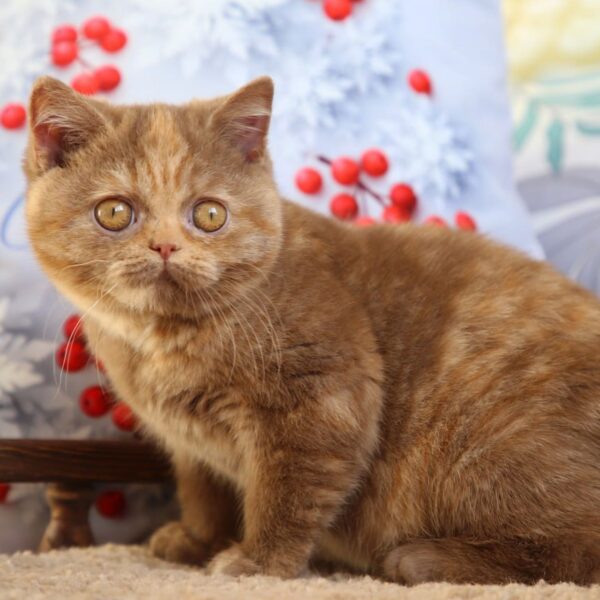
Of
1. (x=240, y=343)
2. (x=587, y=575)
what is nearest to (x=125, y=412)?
(x=240, y=343)

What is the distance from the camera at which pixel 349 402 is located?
1.36 meters

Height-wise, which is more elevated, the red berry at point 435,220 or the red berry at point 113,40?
the red berry at point 113,40

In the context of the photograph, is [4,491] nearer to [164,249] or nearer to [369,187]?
[164,249]

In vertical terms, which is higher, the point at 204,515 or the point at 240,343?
the point at 240,343

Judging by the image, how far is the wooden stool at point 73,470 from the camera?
4.82ft

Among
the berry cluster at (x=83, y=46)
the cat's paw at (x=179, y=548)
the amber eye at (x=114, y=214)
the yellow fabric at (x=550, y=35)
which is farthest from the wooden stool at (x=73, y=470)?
the yellow fabric at (x=550, y=35)

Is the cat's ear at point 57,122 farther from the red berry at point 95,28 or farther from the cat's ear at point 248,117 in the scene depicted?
the red berry at point 95,28

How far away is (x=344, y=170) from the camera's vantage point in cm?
179

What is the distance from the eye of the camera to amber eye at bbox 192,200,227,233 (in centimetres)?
135

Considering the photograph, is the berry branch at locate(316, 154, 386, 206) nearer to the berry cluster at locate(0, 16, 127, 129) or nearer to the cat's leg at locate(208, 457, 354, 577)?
the berry cluster at locate(0, 16, 127, 129)

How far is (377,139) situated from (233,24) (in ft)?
1.22

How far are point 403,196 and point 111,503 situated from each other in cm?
84

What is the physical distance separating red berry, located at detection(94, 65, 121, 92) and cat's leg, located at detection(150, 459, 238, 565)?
2.40 feet

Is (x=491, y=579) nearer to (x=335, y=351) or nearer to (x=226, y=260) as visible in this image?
(x=335, y=351)
